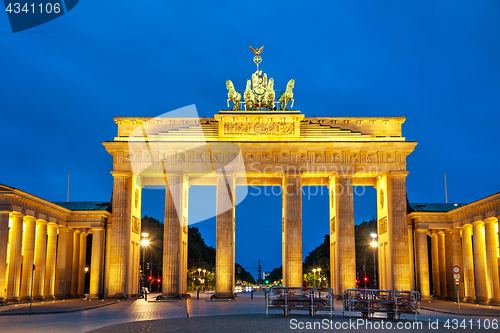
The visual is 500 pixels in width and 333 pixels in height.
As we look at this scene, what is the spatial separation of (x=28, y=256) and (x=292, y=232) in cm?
2298

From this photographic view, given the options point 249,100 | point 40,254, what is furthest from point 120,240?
point 249,100

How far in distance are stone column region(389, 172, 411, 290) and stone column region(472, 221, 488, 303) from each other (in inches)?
223

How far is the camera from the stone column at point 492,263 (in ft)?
141

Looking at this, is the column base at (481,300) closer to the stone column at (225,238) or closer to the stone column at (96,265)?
the stone column at (225,238)

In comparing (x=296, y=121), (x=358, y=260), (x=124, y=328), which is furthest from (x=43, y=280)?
(x=358, y=260)

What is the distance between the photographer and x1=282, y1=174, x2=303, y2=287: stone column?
4881 cm

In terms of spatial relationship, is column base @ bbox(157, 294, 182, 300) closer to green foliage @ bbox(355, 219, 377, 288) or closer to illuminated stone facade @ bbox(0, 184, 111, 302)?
illuminated stone facade @ bbox(0, 184, 111, 302)

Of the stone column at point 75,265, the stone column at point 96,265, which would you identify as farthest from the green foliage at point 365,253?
the stone column at point 96,265

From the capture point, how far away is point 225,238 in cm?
4988

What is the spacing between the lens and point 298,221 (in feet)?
164

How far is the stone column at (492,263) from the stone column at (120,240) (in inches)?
1225

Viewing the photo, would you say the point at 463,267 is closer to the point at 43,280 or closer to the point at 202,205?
the point at 202,205

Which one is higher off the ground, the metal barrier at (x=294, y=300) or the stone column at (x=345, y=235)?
the stone column at (x=345, y=235)

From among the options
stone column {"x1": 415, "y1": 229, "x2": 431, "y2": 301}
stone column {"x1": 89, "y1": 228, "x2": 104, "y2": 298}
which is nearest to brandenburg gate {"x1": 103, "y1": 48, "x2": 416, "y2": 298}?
stone column {"x1": 89, "y1": 228, "x2": 104, "y2": 298}
